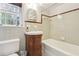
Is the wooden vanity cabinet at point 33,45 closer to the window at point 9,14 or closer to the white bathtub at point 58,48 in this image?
the white bathtub at point 58,48

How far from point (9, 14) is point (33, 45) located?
0.53 meters

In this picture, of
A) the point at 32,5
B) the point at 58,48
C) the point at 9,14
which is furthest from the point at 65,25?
the point at 9,14

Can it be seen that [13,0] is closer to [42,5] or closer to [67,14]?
[42,5]

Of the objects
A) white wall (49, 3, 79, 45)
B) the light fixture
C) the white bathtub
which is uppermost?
the light fixture

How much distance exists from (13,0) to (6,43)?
0.55m

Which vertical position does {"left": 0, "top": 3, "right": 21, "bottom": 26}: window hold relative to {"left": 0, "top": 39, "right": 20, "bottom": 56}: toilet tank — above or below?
above

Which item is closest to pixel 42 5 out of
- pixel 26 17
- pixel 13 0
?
pixel 26 17

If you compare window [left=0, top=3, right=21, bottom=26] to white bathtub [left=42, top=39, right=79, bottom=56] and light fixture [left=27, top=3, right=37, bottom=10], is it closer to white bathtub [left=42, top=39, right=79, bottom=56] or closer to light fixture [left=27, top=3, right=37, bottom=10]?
light fixture [left=27, top=3, right=37, bottom=10]

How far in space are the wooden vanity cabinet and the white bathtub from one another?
67mm

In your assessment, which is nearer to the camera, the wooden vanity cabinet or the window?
the window

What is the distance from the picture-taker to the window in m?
1.06

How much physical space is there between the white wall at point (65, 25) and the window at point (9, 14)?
43cm

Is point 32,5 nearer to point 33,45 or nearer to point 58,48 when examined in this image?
point 33,45

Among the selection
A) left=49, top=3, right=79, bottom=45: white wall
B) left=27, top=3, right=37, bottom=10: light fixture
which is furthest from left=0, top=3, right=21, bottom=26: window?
left=49, top=3, right=79, bottom=45: white wall
